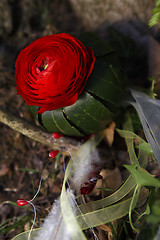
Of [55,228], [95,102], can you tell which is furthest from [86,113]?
[55,228]

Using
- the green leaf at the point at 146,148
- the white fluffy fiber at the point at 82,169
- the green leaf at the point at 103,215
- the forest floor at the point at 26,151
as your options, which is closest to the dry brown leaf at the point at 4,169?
the forest floor at the point at 26,151

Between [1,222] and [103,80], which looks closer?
[103,80]

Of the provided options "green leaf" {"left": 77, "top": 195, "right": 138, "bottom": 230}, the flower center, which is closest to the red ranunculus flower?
the flower center

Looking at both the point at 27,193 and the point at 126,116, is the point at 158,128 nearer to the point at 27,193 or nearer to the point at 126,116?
the point at 126,116

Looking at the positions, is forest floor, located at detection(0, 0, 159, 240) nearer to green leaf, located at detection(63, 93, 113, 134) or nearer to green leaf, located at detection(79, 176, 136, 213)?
green leaf, located at detection(79, 176, 136, 213)

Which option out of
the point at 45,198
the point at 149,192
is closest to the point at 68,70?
the point at 149,192

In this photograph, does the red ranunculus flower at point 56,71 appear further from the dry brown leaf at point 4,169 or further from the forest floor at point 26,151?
the dry brown leaf at point 4,169
